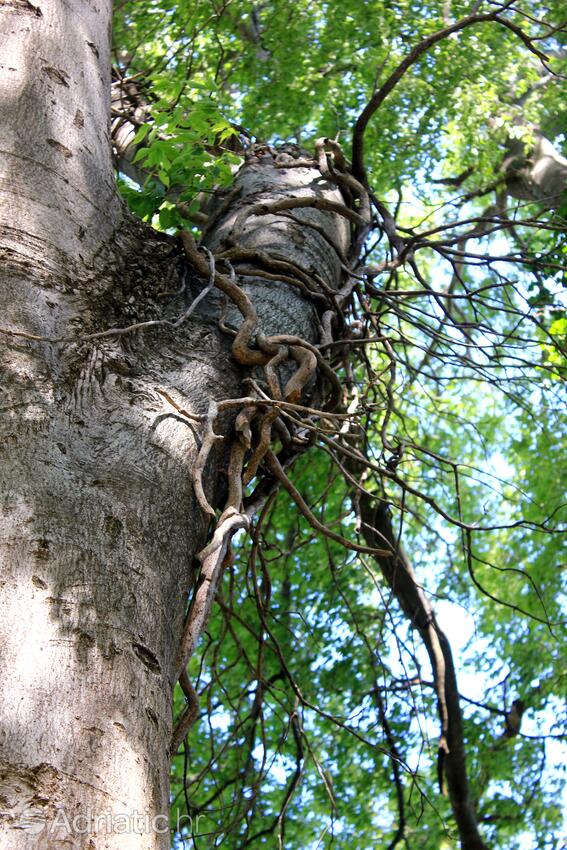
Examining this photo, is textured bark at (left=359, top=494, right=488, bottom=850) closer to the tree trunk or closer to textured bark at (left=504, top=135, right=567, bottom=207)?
the tree trunk

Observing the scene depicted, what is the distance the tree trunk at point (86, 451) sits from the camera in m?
1.24

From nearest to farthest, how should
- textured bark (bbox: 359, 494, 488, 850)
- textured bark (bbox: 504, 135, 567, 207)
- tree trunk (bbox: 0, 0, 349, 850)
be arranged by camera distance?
tree trunk (bbox: 0, 0, 349, 850), textured bark (bbox: 359, 494, 488, 850), textured bark (bbox: 504, 135, 567, 207)

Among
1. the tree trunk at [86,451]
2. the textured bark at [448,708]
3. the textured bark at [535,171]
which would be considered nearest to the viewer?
the tree trunk at [86,451]

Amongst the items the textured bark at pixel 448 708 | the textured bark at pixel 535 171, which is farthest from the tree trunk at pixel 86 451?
the textured bark at pixel 535 171

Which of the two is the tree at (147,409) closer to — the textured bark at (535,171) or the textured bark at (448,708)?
the textured bark at (448,708)

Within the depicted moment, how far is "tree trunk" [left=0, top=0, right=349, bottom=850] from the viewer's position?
48.8 inches

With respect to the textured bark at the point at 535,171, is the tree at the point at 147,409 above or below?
below

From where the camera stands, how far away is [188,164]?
2.81m

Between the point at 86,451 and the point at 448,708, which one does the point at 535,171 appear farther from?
the point at 86,451

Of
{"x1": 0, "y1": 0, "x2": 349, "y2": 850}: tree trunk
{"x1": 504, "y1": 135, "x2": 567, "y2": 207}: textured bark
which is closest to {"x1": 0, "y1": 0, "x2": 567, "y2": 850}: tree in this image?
{"x1": 0, "y1": 0, "x2": 349, "y2": 850}: tree trunk

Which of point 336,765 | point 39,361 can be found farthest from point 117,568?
point 336,765

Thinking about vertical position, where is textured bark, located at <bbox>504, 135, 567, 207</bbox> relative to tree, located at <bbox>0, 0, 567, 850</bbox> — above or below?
above

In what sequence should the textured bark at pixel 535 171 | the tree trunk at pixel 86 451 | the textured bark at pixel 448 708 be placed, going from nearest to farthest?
the tree trunk at pixel 86 451
the textured bark at pixel 448 708
the textured bark at pixel 535 171

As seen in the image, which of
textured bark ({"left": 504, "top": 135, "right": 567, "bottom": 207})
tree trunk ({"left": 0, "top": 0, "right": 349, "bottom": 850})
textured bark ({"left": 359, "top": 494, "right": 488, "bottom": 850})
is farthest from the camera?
textured bark ({"left": 504, "top": 135, "right": 567, "bottom": 207})
